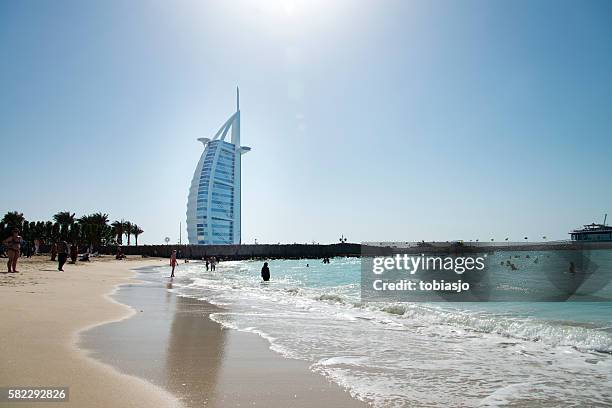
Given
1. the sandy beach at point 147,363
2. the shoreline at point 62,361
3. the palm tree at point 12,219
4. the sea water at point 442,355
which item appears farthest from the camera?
the palm tree at point 12,219

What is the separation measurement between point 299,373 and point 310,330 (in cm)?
409

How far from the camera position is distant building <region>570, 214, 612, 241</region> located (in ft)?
554

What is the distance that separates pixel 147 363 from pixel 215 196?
13954 centimetres

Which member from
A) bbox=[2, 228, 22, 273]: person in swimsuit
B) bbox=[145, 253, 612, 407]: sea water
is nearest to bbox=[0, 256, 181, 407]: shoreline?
bbox=[145, 253, 612, 407]: sea water

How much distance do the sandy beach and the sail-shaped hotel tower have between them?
Answer: 440 feet

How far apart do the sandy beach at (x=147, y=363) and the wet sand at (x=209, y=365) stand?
0.01m

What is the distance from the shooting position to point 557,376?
248 inches

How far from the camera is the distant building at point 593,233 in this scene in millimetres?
168875

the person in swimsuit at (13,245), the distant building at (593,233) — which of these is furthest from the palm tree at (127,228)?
the distant building at (593,233)

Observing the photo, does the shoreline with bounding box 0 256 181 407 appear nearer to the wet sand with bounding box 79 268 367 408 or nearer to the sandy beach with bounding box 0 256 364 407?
the sandy beach with bounding box 0 256 364 407

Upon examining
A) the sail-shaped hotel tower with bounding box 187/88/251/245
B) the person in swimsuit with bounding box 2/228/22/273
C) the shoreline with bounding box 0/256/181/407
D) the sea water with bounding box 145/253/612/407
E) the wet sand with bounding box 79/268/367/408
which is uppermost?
the sail-shaped hotel tower with bounding box 187/88/251/245

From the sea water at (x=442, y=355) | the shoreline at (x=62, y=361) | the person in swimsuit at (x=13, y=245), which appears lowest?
the sea water at (x=442, y=355)

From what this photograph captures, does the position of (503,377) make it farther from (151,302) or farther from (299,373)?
(151,302)

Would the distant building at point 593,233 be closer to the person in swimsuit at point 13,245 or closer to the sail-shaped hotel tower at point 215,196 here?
the sail-shaped hotel tower at point 215,196
